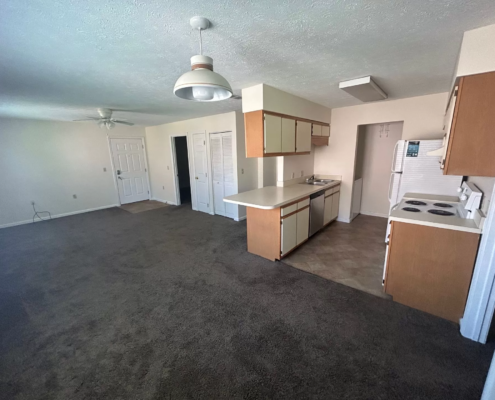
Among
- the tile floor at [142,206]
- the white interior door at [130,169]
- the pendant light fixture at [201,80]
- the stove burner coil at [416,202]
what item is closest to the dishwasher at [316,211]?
the stove burner coil at [416,202]

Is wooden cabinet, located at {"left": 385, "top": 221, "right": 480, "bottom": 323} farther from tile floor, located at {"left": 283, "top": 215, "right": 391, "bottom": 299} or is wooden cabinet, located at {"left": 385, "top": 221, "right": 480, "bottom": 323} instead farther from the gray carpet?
tile floor, located at {"left": 283, "top": 215, "right": 391, "bottom": 299}

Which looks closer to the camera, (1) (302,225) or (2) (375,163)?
(1) (302,225)

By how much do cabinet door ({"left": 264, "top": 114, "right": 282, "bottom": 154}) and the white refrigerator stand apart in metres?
1.91

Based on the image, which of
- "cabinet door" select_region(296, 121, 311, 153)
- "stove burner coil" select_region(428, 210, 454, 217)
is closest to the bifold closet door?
"cabinet door" select_region(296, 121, 311, 153)

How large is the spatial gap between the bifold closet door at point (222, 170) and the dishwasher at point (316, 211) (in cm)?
191

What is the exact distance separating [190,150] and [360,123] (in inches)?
159

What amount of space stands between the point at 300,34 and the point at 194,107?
114 inches

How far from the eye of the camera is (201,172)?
5656 millimetres

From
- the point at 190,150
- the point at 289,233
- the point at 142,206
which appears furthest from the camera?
the point at 142,206

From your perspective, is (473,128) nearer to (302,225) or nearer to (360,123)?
(302,225)

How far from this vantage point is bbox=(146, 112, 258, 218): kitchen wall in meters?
4.79

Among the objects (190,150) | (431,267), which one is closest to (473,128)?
(431,267)

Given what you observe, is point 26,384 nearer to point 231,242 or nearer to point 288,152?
point 231,242

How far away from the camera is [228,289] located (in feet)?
8.48
